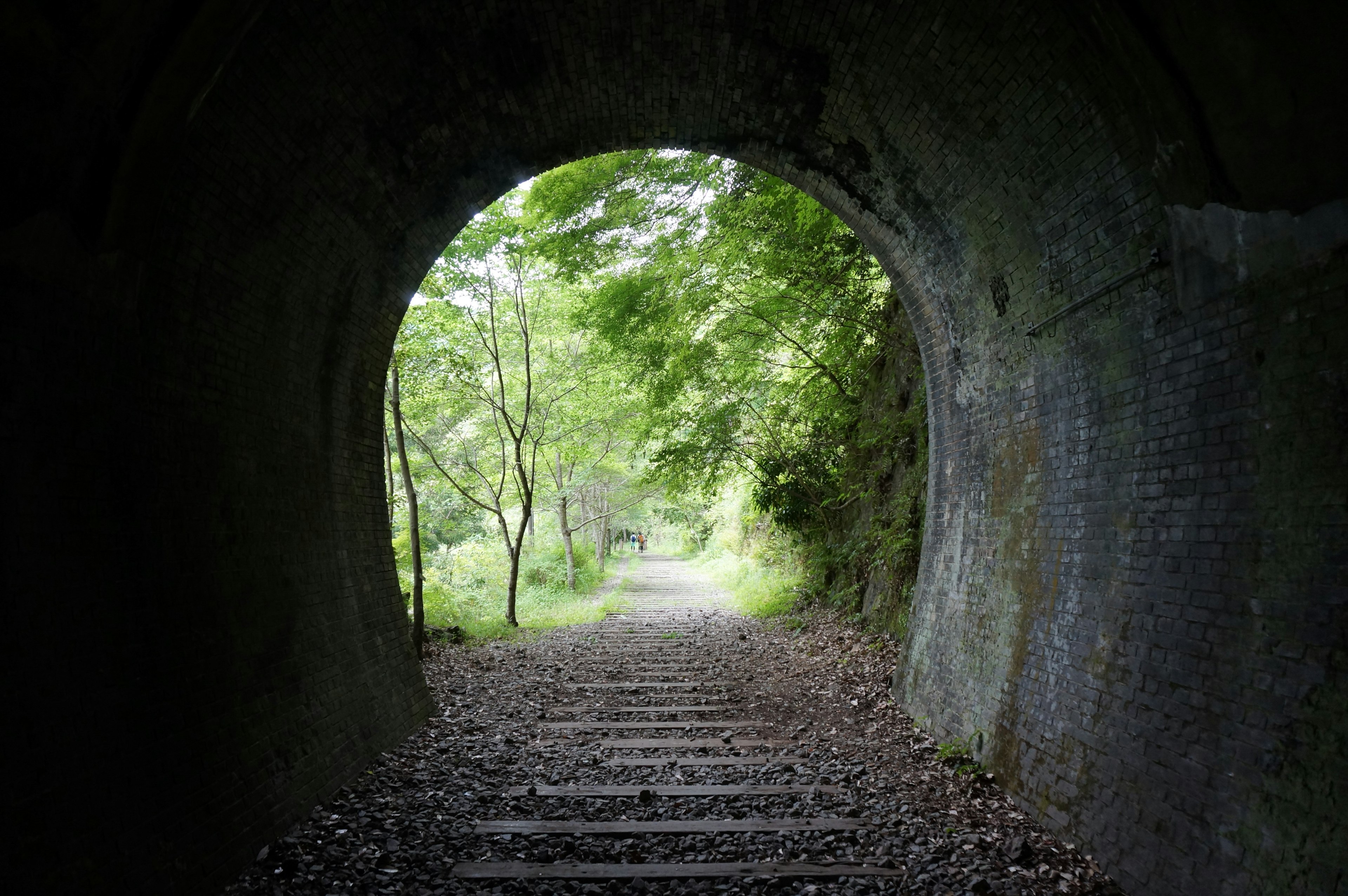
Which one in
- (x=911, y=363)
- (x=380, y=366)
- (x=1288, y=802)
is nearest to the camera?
(x=1288, y=802)

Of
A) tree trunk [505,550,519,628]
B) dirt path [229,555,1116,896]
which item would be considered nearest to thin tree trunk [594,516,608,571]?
tree trunk [505,550,519,628]

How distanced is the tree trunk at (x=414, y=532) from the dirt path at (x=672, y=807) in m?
0.69

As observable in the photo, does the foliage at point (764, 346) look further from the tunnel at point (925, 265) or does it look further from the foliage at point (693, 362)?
the tunnel at point (925, 265)

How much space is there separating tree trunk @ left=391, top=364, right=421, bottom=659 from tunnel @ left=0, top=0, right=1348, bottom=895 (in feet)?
8.10

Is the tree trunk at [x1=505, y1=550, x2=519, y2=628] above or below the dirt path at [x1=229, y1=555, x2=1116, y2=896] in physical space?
above

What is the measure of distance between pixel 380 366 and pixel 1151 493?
6.10m

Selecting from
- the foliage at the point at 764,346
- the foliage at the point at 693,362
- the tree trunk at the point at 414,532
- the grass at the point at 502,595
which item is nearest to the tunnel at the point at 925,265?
the tree trunk at the point at 414,532

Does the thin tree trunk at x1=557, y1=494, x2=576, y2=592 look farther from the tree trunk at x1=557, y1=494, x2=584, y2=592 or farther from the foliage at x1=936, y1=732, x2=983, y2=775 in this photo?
the foliage at x1=936, y1=732, x2=983, y2=775

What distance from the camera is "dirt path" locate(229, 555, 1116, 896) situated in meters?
3.93

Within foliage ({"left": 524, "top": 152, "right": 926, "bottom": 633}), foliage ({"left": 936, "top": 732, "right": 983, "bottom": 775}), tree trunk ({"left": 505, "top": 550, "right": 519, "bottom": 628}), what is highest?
foliage ({"left": 524, "top": 152, "right": 926, "bottom": 633})

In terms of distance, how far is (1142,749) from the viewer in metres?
3.86

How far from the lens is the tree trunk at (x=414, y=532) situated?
8930 millimetres

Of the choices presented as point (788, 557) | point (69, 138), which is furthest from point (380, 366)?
point (788, 557)

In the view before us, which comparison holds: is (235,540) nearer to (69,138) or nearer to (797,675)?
(69,138)
